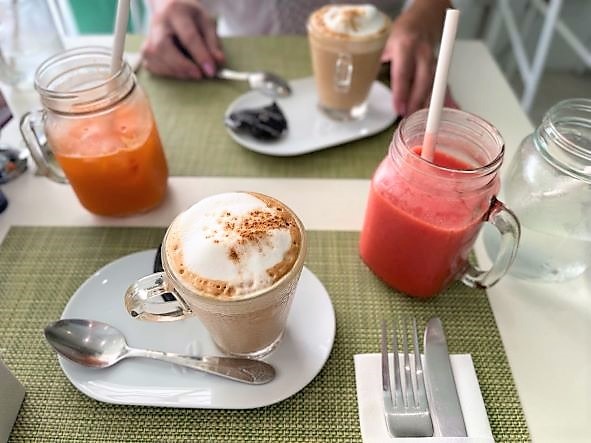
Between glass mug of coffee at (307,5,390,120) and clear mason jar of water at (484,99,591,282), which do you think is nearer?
clear mason jar of water at (484,99,591,282)

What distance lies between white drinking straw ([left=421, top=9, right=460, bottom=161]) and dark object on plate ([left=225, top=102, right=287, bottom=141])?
14.0 inches

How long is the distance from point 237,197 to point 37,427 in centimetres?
33

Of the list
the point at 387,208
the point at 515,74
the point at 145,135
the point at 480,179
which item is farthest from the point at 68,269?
the point at 515,74

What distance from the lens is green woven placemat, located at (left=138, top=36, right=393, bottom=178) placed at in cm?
87

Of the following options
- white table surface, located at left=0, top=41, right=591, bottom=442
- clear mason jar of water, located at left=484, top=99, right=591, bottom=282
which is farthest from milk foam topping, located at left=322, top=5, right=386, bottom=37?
clear mason jar of water, located at left=484, top=99, right=591, bottom=282

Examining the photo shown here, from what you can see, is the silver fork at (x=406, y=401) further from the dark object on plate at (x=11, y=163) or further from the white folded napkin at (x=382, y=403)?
the dark object on plate at (x=11, y=163)

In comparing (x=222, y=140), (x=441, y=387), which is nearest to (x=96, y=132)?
(x=222, y=140)

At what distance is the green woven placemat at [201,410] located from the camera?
55 centimetres

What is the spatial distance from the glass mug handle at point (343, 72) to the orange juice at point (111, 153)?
35 cm

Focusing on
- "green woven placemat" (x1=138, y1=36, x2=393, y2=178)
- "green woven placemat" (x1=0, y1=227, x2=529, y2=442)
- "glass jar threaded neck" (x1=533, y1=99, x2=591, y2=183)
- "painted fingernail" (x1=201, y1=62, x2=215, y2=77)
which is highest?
"glass jar threaded neck" (x1=533, y1=99, x2=591, y2=183)

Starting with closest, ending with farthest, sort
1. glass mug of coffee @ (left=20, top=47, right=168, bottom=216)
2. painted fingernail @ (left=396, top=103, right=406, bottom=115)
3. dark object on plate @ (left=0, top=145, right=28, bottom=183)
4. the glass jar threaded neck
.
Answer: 1. the glass jar threaded neck
2. glass mug of coffee @ (left=20, top=47, right=168, bottom=216)
3. dark object on plate @ (left=0, top=145, right=28, bottom=183)
4. painted fingernail @ (left=396, top=103, right=406, bottom=115)

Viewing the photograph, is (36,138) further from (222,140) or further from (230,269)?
(230,269)

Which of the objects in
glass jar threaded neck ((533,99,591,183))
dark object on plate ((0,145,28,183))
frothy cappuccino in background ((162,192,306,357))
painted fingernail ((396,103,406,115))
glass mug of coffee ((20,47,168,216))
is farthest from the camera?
painted fingernail ((396,103,406,115))

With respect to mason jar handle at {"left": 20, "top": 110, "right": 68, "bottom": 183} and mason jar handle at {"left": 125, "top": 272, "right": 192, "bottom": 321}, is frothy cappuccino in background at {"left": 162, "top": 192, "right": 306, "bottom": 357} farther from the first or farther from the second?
mason jar handle at {"left": 20, "top": 110, "right": 68, "bottom": 183}
